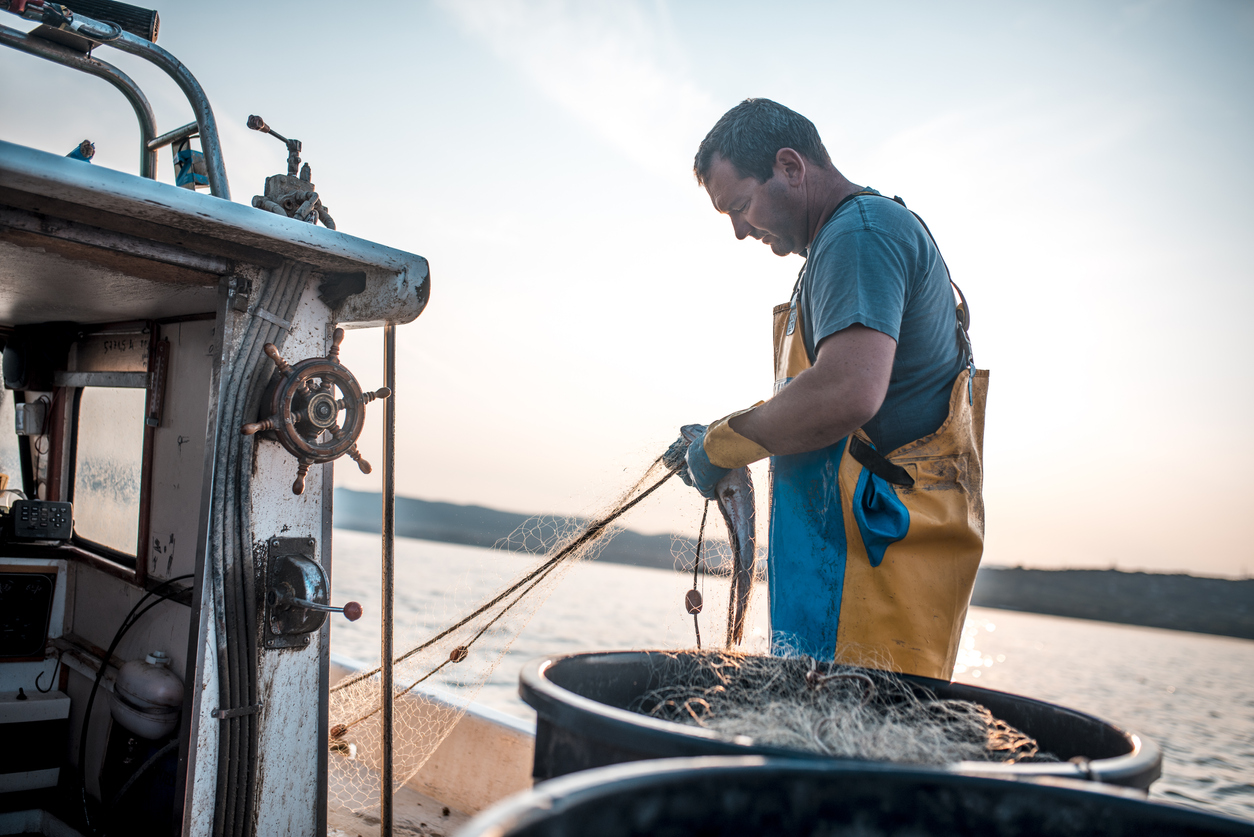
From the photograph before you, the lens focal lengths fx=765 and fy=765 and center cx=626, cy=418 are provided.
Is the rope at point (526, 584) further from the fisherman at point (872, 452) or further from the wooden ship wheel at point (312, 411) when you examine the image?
the wooden ship wheel at point (312, 411)

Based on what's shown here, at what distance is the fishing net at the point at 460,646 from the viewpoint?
2143 mm

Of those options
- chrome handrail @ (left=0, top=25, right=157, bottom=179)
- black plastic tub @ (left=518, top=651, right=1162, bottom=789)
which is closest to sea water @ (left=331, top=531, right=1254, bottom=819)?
black plastic tub @ (left=518, top=651, right=1162, bottom=789)

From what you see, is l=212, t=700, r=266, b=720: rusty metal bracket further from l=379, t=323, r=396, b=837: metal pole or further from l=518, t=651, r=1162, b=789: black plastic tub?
l=518, t=651, r=1162, b=789: black plastic tub

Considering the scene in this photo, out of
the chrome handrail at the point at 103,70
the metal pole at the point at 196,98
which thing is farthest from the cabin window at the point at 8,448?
the metal pole at the point at 196,98

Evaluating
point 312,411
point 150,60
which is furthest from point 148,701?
point 150,60

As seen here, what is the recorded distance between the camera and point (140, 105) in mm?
2668

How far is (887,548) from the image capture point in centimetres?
138

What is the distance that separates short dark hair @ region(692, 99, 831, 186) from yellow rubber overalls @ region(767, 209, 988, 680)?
603 mm

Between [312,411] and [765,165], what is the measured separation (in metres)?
1.36

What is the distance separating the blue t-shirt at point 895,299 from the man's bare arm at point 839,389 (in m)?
0.03

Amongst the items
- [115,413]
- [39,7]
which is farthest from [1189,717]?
[39,7]

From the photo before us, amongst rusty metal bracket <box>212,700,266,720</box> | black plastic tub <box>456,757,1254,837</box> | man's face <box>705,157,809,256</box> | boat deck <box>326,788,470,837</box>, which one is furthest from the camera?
boat deck <box>326,788,470,837</box>

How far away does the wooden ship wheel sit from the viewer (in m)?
2.07

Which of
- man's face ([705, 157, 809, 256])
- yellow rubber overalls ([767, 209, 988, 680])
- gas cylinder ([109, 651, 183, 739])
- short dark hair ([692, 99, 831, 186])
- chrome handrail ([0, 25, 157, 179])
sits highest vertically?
chrome handrail ([0, 25, 157, 179])
